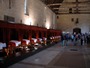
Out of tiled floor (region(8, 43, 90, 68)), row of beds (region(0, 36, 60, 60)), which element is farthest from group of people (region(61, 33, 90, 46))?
tiled floor (region(8, 43, 90, 68))

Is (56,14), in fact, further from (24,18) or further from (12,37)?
(12,37)

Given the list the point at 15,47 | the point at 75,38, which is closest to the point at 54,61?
the point at 15,47

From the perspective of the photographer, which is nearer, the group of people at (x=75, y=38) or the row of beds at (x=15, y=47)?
the row of beds at (x=15, y=47)

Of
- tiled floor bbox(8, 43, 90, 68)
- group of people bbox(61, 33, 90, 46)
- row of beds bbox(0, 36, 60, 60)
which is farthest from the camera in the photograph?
group of people bbox(61, 33, 90, 46)

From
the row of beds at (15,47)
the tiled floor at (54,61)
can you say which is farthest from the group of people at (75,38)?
the tiled floor at (54,61)

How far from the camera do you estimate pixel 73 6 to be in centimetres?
3819

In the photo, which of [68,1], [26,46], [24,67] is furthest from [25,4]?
[68,1]

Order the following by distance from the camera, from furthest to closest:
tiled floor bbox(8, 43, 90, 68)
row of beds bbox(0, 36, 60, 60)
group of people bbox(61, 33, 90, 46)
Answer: group of people bbox(61, 33, 90, 46) → tiled floor bbox(8, 43, 90, 68) → row of beds bbox(0, 36, 60, 60)

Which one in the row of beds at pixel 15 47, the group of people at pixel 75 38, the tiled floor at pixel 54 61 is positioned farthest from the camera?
the group of people at pixel 75 38

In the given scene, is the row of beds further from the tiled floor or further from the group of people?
the group of people

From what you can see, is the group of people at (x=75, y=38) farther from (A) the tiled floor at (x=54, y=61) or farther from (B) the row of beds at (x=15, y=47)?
(A) the tiled floor at (x=54, y=61)

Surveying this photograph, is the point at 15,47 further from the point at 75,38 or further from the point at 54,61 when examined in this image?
the point at 75,38

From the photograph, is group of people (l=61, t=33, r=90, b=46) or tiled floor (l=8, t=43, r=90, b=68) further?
group of people (l=61, t=33, r=90, b=46)

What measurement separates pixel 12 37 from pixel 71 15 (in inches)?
1128
